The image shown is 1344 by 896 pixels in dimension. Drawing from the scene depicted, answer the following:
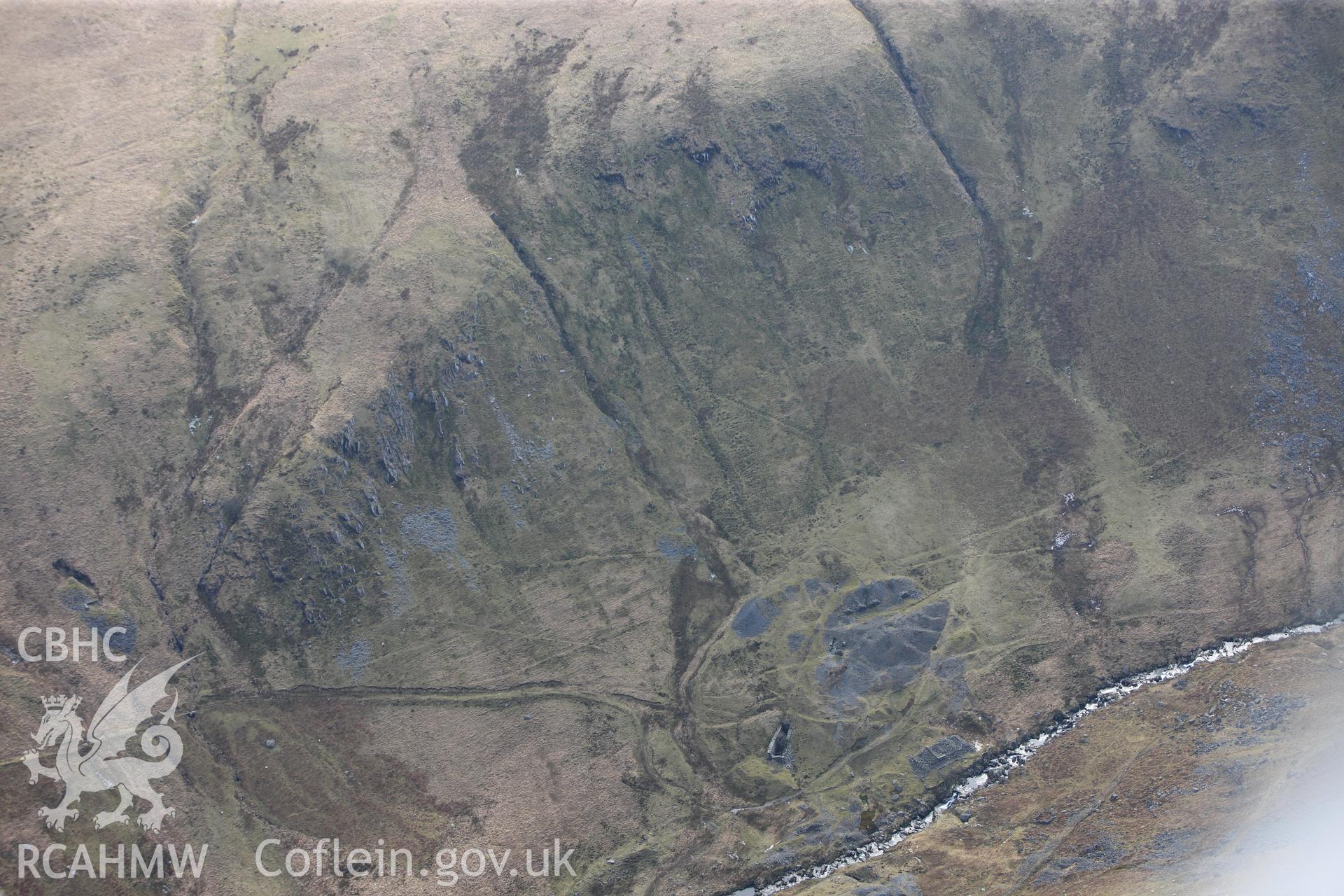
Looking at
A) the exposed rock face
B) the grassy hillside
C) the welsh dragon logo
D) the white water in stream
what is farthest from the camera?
the exposed rock face

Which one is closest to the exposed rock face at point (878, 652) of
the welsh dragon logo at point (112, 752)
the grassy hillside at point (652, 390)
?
the grassy hillside at point (652, 390)

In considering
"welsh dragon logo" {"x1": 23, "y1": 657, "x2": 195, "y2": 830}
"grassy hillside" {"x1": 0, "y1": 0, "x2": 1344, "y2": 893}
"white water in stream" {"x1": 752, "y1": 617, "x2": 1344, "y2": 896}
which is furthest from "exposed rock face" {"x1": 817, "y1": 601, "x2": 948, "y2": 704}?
"welsh dragon logo" {"x1": 23, "y1": 657, "x2": 195, "y2": 830}

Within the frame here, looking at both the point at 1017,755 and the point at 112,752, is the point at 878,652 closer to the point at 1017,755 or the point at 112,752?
the point at 1017,755

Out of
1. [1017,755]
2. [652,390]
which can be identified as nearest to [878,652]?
[1017,755]

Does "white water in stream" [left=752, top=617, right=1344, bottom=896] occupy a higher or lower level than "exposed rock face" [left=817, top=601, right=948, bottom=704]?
lower

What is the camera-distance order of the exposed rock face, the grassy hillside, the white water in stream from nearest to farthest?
the white water in stream
the grassy hillside
the exposed rock face

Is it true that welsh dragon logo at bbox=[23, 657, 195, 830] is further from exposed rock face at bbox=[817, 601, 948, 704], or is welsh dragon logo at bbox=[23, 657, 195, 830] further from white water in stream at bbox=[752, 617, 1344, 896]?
exposed rock face at bbox=[817, 601, 948, 704]

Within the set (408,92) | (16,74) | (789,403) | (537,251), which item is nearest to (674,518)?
(789,403)

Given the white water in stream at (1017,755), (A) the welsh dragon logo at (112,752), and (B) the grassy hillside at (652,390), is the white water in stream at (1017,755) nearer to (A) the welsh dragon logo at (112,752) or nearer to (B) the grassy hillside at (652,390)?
(B) the grassy hillside at (652,390)
